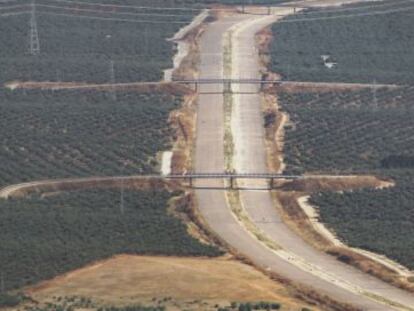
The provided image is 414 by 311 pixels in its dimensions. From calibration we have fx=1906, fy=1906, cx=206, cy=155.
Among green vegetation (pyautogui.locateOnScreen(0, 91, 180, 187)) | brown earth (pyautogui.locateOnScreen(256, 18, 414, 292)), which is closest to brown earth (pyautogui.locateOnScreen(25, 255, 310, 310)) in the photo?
brown earth (pyautogui.locateOnScreen(256, 18, 414, 292))

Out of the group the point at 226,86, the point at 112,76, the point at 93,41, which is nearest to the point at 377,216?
the point at 226,86

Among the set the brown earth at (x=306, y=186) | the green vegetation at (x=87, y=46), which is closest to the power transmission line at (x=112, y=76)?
the green vegetation at (x=87, y=46)

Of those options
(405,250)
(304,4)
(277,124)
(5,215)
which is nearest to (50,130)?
(277,124)

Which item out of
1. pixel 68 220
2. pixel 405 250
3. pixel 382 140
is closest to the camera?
pixel 405 250

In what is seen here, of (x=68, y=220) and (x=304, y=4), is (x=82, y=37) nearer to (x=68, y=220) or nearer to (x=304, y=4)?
(x=304, y=4)

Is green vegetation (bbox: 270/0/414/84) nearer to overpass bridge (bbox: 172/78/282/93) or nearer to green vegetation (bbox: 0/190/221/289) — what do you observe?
overpass bridge (bbox: 172/78/282/93)

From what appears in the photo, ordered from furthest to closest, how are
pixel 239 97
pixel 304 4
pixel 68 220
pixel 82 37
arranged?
1. pixel 304 4
2. pixel 82 37
3. pixel 239 97
4. pixel 68 220

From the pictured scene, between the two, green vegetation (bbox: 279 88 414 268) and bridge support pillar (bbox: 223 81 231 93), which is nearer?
green vegetation (bbox: 279 88 414 268)
